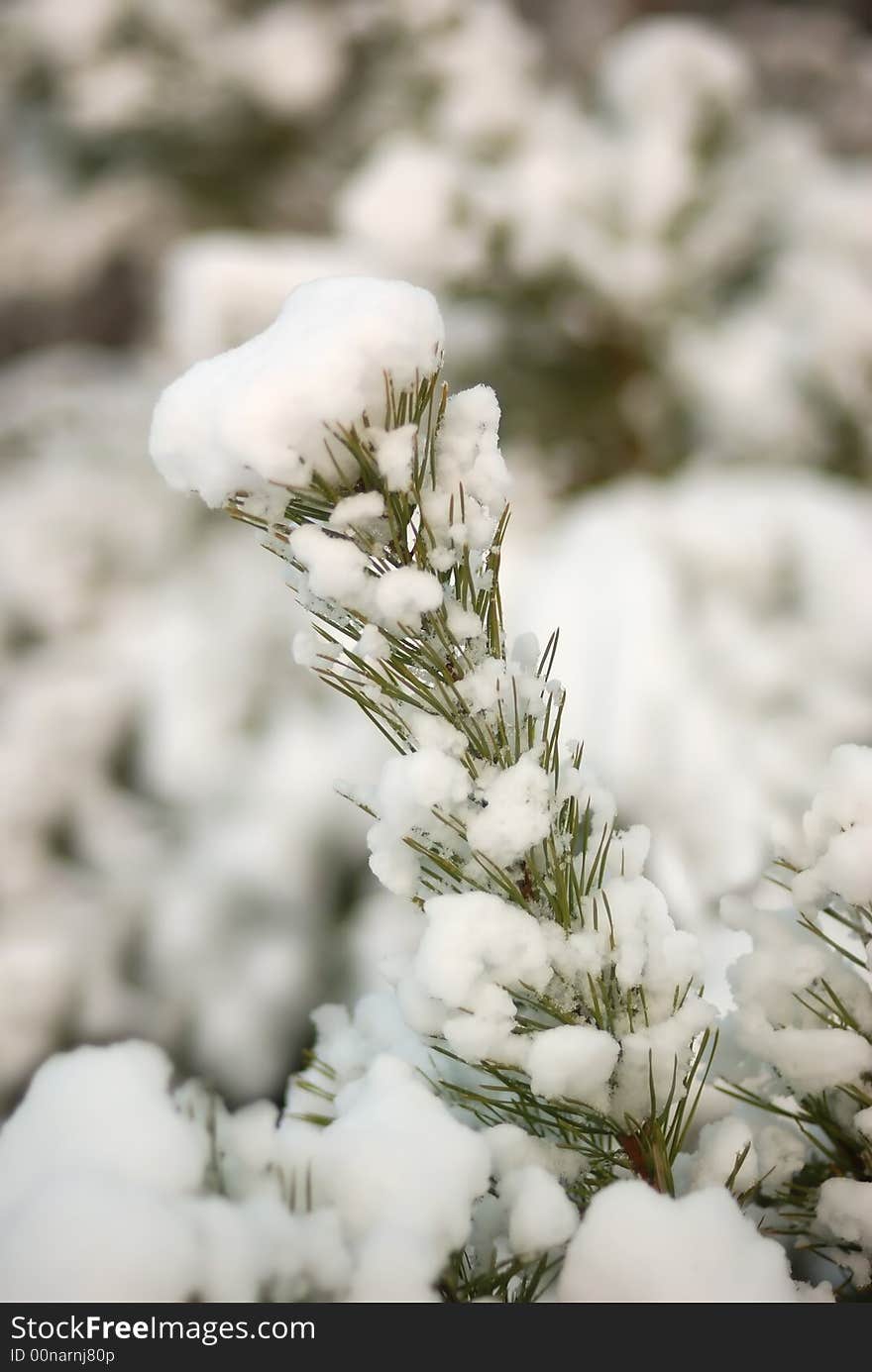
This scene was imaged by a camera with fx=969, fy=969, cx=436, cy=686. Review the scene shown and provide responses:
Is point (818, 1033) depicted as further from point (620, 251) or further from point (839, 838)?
point (620, 251)

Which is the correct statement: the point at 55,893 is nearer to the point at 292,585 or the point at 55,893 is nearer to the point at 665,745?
the point at 665,745

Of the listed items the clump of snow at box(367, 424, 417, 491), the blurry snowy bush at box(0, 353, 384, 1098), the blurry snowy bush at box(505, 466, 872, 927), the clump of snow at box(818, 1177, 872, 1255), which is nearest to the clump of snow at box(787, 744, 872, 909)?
the clump of snow at box(818, 1177, 872, 1255)

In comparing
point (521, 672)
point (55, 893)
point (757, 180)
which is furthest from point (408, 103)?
point (521, 672)

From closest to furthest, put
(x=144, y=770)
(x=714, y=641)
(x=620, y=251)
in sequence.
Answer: (x=714, y=641) → (x=620, y=251) → (x=144, y=770)

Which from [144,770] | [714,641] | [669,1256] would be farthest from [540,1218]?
[144,770]

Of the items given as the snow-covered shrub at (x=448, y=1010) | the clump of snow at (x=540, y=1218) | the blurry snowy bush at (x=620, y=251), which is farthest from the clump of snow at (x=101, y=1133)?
the blurry snowy bush at (x=620, y=251)

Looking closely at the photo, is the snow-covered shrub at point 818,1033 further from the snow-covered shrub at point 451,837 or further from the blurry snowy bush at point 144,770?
the blurry snowy bush at point 144,770
